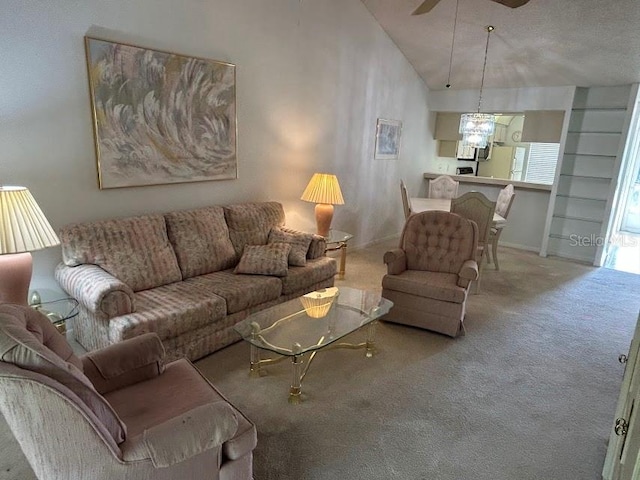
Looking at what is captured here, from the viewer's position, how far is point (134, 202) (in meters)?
3.15

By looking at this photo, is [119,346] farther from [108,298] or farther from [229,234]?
[229,234]

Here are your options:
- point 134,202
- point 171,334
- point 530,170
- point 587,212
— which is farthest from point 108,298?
point 530,170

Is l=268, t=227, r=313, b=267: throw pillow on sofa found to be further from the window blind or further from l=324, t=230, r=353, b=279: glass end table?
the window blind

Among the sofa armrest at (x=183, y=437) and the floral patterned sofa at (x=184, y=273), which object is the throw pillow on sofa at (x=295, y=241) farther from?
the sofa armrest at (x=183, y=437)

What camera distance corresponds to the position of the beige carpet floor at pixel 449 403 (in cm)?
191

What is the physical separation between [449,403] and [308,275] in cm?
153

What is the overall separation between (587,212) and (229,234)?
484 cm

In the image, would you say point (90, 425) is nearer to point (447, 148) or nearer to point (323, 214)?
point (323, 214)

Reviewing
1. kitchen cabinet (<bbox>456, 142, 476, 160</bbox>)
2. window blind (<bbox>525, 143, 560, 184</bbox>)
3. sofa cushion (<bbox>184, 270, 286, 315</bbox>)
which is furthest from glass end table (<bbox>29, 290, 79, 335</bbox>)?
window blind (<bbox>525, 143, 560, 184</bbox>)

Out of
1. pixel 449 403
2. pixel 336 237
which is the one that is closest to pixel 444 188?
pixel 336 237

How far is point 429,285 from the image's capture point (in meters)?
3.20


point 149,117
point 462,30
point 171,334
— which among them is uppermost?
point 462,30

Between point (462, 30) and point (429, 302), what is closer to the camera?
point (429, 302)

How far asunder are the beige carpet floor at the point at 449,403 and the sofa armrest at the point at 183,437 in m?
0.63
